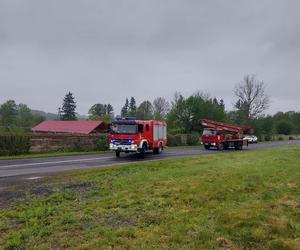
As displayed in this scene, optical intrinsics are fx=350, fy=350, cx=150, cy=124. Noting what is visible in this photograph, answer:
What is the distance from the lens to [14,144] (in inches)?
1042

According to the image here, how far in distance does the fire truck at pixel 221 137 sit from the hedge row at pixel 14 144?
18.8 m

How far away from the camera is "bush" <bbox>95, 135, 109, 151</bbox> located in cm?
3253

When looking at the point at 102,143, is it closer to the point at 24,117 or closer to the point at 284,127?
the point at 24,117

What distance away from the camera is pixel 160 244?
17.2ft

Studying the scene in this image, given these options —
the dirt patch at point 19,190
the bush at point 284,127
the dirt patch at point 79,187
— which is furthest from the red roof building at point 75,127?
the bush at point 284,127

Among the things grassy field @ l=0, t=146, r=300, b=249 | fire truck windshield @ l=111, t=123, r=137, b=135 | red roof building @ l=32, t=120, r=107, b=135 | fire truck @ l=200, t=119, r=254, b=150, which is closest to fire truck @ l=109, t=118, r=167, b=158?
fire truck windshield @ l=111, t=123, r=137, b=135

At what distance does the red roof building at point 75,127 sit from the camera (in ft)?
204

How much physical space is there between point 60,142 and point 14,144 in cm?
469

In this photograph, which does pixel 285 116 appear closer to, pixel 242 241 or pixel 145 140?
pixel 145 140

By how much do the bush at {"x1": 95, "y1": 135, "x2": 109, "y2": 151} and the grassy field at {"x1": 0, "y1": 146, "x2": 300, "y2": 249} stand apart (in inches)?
840

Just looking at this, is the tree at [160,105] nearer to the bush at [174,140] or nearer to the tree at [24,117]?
the tree at [24,117]

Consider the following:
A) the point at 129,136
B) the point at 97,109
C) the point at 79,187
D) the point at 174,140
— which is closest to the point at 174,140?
the point at 174,140

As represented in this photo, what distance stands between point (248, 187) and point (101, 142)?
24033mm

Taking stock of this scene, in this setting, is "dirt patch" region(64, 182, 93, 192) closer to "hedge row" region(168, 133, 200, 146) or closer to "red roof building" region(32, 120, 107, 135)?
"hedge row" region(168, 133, 200, 146)
